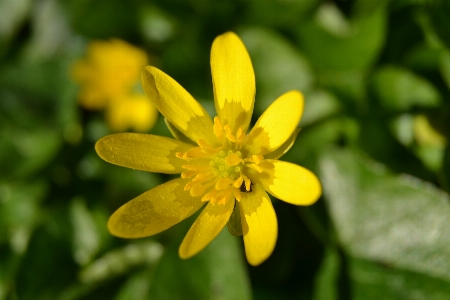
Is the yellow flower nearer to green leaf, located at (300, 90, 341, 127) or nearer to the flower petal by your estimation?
the flower petal

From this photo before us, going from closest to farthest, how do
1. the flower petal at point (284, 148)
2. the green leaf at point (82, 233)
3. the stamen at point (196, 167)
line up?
the flower petal at point (284, 148), the stamen at point (196, 167), the green leaf at point (82, 233)

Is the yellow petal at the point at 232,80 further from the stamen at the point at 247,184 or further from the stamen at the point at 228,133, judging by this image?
the stamen at the point at 247,184

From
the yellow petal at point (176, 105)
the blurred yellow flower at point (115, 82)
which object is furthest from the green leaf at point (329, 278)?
the blurred yellow flower at point (115, 82)

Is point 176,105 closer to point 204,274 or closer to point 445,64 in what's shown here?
point 204,274

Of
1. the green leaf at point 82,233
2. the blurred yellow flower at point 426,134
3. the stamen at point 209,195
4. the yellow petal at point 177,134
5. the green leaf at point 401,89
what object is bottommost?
the green leaf at point 82,233

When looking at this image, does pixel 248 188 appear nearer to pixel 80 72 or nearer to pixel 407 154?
pixel 407 154
